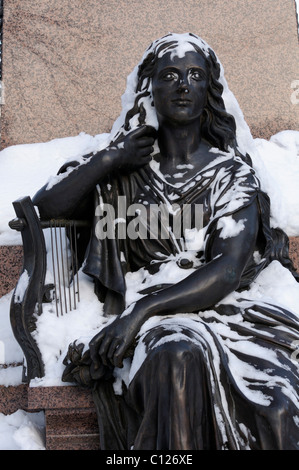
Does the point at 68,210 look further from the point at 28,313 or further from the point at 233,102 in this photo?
the point at 233,102

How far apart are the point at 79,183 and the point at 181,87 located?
0.77 meters

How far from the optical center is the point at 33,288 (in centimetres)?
453

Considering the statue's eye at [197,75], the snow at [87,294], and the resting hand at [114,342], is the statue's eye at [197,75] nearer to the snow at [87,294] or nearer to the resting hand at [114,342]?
the snow at [87,294]

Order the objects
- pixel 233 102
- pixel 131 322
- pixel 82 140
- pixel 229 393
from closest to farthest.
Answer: pixel 229 393, pixel 131 322, pixel 233 102, pixel 82 140

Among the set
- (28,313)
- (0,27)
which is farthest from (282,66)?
(28,313)

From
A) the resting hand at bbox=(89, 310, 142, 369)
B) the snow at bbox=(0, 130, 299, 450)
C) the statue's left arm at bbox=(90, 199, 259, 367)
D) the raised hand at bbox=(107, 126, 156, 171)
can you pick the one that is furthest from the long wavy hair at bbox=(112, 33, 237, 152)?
the resting hand at bbox=(89, 310, 142, 369)

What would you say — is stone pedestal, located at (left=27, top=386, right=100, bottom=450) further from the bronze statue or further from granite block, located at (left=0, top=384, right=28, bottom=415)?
granite block, located at (left=0, top=384, right=28, bottom=415)

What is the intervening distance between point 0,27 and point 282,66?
232cm

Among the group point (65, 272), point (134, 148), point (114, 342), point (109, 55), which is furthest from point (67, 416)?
point (109, 55)

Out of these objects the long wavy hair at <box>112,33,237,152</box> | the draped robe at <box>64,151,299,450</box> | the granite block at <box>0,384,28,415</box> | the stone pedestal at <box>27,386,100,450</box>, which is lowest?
the granite block at <box>0,384,28,415</box>

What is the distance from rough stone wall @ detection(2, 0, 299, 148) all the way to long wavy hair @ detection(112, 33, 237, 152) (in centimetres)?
165

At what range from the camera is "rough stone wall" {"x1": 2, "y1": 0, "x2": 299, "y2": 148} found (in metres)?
6.76

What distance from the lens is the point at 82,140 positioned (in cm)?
654

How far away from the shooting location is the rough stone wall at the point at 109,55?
6758mm
